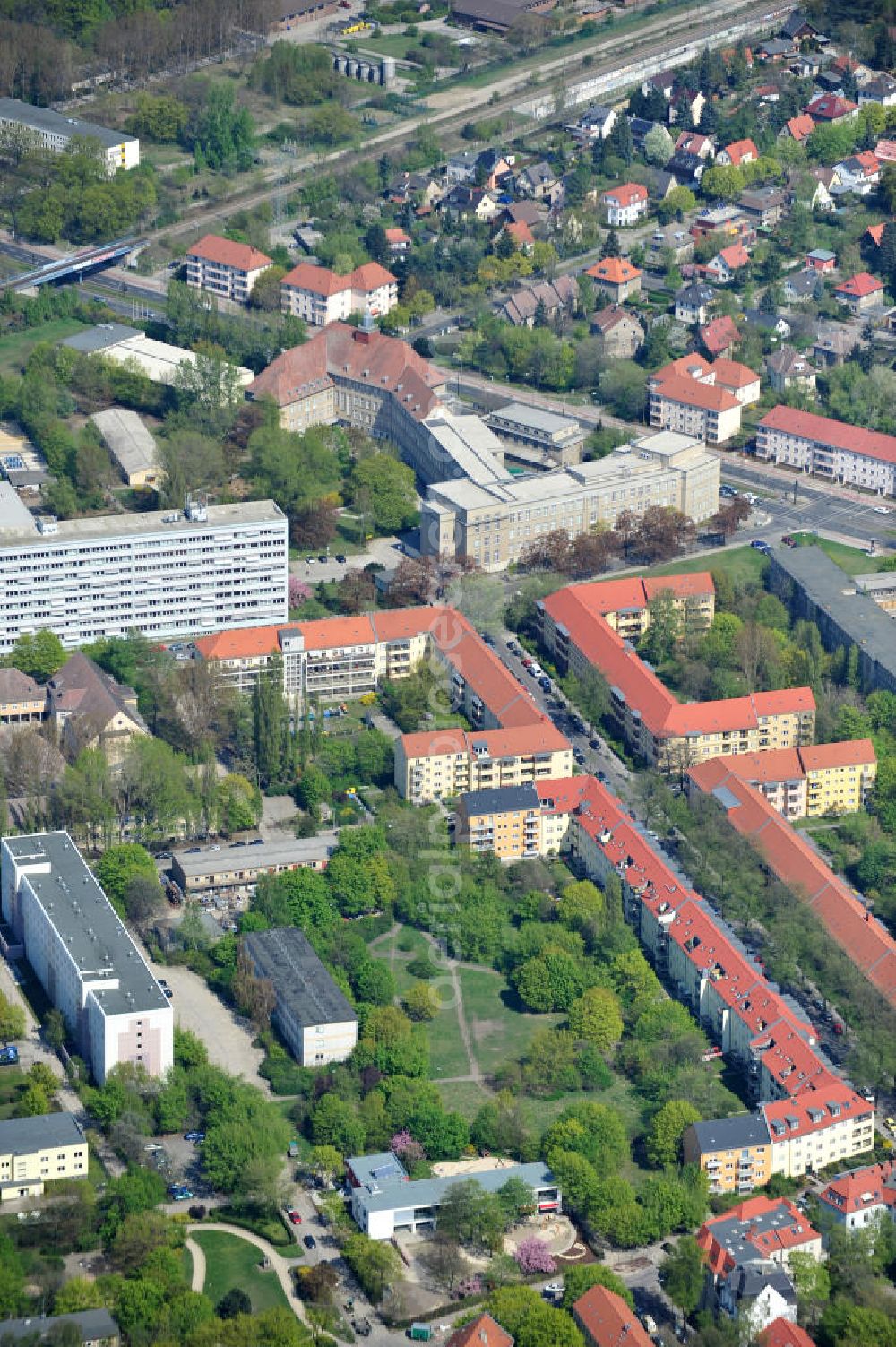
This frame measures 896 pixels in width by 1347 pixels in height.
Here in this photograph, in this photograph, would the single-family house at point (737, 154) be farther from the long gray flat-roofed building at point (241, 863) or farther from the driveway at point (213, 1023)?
the driveway at point (213, 1023)

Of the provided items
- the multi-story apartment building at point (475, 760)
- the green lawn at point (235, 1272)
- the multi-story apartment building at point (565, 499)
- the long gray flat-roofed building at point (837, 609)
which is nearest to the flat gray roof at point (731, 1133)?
the green lawn at point (235, 1272)

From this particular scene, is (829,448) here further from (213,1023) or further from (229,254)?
(213,1023)

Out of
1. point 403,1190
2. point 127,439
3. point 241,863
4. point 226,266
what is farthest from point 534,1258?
point 226,266

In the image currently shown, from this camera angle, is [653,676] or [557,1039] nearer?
[557,1039]

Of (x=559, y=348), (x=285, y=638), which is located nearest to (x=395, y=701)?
(x=285, y=638)

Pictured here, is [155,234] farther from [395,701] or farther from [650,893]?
[650,893]

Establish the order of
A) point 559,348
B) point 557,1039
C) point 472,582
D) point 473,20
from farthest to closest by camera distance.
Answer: point 473,20, point 559,348, point 472,582, point 557,1039

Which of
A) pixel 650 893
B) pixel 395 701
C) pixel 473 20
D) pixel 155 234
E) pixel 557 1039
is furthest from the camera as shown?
pixel 473 20
